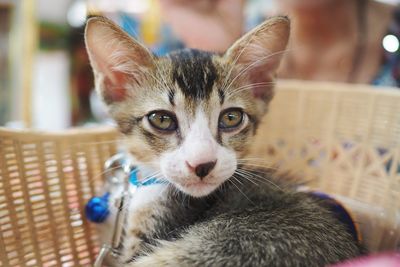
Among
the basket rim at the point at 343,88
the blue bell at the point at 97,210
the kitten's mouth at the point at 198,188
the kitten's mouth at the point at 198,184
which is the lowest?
the blue bell at the point at 97,210

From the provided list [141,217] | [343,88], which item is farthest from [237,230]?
[343,88]

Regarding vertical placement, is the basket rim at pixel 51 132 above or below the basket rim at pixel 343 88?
below

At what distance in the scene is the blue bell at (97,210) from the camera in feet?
3.60

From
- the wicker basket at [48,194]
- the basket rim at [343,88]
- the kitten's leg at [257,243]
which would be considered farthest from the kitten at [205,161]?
the basket rim at [343,88]

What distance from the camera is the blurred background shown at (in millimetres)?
2463

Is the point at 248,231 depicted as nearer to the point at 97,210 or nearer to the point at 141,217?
the point at 141,217

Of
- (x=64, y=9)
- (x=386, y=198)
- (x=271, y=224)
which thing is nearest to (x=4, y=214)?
(x=271, y=224)

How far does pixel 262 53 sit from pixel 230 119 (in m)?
0.21

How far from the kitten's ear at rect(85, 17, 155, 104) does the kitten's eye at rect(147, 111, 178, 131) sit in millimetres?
127

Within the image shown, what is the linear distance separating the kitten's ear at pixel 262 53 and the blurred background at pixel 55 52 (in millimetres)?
1350

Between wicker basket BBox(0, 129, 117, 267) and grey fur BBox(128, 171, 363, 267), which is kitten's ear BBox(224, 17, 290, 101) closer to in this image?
grey fur BBox(128, 171, 363, 267)

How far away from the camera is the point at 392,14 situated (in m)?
1.97

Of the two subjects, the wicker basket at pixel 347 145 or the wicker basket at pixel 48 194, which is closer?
the wicker basket at pixel 48 194

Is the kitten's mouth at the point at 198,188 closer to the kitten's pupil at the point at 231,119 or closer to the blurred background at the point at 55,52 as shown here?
the kitten's pupil at the point at 231,119
